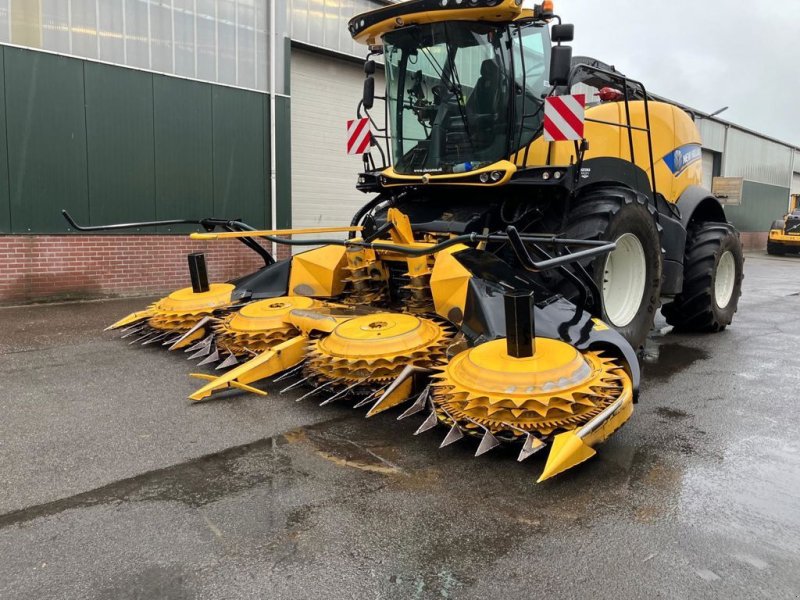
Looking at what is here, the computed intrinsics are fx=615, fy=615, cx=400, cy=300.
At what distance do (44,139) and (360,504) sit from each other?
304 inches

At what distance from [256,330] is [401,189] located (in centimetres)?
209

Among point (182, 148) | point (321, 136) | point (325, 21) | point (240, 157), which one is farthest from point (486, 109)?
point (325, 21)

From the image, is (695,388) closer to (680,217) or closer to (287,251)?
(680,217)

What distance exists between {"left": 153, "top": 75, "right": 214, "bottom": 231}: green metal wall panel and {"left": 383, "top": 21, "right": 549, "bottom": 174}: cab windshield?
5.10m

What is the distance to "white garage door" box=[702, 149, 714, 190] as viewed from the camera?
25688mm

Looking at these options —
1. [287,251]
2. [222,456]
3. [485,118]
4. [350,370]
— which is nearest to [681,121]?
[485,118]

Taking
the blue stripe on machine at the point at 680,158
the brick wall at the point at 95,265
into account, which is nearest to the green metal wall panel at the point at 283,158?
the brick wall at the point at 95,265

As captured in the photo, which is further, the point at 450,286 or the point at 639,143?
the point at 639,143

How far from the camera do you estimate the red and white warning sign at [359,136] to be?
6289 millimetres

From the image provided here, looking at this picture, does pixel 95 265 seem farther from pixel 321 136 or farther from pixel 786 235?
pixel 786 235

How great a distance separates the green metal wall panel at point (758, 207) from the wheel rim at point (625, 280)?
24.3 metres

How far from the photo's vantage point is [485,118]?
5.15 metres

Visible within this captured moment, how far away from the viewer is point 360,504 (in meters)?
2.84

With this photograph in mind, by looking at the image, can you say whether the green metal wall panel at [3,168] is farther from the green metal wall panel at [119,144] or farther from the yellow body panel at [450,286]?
the yellow body panel at [450,286]
